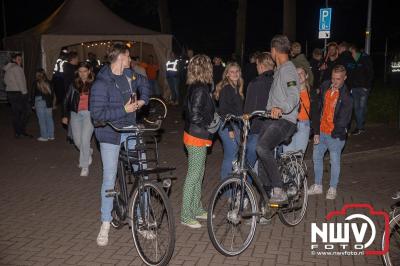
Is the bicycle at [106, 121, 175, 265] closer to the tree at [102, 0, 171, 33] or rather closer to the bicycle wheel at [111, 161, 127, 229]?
the bicycle wheel at [111, 161, 127, 229]

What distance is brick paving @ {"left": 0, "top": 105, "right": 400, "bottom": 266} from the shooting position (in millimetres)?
5445

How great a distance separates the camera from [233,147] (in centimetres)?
693

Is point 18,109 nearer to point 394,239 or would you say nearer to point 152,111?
point 152,111

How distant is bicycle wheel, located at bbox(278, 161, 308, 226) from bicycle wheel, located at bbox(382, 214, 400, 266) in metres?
1.51

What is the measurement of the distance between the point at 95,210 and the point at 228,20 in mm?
48723

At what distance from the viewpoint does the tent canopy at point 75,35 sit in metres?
19.0

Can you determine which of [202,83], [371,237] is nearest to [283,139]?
[202,83]

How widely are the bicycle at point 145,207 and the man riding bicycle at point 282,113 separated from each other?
1239 millimetres

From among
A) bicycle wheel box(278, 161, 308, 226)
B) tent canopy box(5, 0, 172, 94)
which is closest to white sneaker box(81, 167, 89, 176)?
bicycle wheel box(278, 161, 308, 226)

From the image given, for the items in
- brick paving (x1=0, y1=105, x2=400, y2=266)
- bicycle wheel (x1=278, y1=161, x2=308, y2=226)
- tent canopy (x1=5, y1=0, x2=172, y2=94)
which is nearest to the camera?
brick paving (x1=0, y1=105, x2=400, y2=266)

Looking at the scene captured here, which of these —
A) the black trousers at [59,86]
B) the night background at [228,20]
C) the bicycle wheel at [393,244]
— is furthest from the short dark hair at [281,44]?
the night background at [228,20]

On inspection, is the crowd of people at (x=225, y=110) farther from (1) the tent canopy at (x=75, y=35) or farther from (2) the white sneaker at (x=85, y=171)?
(1) the tent canopy at (x=75, y=35)

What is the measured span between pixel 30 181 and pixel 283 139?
4805 mm

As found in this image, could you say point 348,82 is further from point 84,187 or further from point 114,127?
point 114,127
